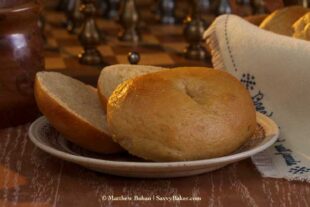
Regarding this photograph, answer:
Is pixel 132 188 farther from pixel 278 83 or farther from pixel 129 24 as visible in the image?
pixel 129 24

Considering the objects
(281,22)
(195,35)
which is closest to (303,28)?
(281,22)

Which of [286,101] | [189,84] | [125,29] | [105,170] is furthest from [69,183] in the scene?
[125,29]

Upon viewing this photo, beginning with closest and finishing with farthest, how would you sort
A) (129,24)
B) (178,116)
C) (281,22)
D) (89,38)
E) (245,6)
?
(178,116), (281,22), (89,38), (129,24), (245,6)

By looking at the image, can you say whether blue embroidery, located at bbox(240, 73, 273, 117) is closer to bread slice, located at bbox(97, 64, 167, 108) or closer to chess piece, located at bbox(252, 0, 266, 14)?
bread slice, located at bbox(97, 64, 167, 108)

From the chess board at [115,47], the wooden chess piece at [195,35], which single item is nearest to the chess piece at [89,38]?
the chess board at [115,47]

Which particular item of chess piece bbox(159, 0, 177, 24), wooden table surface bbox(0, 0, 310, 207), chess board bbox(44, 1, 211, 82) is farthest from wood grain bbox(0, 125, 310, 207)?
chess piece bbox(159, 0, 177, 24)

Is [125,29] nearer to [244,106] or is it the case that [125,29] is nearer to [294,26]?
[294,26]
